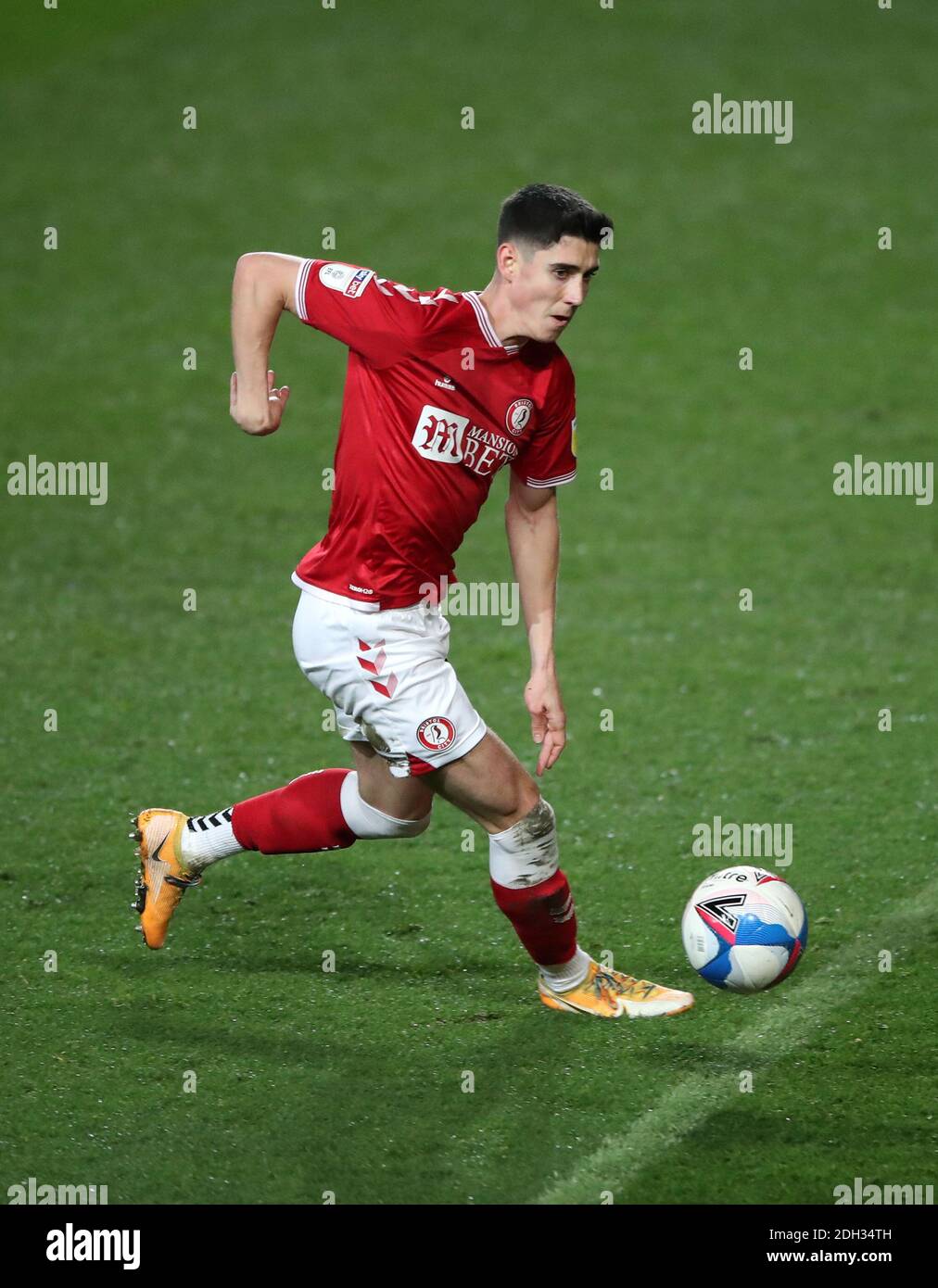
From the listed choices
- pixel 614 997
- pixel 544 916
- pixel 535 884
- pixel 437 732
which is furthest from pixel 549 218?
pixel 614 997

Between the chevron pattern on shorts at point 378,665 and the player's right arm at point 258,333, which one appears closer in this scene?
the player's right arm at point 258,333

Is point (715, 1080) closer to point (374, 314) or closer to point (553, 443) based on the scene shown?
Result: point (553, 443)

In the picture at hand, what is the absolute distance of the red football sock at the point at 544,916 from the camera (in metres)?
4.68

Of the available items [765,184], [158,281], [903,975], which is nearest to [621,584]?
[903,975]

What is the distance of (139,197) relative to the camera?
13898 millimetres

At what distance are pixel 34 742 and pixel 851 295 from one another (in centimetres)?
796

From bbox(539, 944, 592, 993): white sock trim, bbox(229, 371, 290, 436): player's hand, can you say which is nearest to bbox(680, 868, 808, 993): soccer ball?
bbox(539, 944, 592, 993): white sock trim

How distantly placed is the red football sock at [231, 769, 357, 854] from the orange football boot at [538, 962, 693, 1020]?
0.81 m

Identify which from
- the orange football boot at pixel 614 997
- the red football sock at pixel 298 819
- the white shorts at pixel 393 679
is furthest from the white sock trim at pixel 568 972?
the white shorts at pixel 393 679

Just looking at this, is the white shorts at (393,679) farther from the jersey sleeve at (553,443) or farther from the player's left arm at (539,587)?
the jersey sleeve at (553,443)

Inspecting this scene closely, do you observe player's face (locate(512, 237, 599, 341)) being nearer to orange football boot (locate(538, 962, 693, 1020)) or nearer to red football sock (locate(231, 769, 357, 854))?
red football sock (locate(231, 769, 357, 854))

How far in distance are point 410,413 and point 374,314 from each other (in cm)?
29

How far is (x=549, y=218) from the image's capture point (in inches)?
169

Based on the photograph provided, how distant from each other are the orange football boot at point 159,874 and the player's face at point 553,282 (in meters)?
1.94
